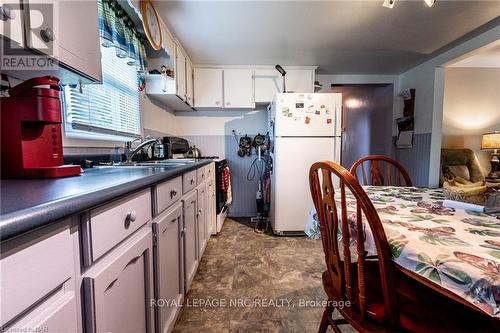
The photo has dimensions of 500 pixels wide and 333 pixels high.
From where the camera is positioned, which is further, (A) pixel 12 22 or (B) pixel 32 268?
(A) pixel 12 22

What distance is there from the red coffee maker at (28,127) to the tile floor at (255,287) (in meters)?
1.11

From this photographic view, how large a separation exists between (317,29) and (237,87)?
128cm

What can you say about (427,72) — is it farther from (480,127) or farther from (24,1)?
(24,1)

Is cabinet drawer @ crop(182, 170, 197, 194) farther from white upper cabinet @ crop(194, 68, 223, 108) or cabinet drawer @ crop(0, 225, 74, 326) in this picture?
white upper cabinet @ crop(194, 68, 223, 108)

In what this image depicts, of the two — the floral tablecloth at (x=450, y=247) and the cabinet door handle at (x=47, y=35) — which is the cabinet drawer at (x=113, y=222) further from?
the floral tablecloth at (x=450, y=247)

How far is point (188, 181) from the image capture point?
5.23 ft

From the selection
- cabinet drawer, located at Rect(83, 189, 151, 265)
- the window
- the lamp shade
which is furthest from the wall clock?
the lamp shade

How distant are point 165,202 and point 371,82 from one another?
378 cm

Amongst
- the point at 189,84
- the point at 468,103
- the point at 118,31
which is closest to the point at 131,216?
the point at 118,31

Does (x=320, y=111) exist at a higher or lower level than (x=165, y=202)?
higher

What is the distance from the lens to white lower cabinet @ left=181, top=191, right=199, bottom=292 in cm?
148

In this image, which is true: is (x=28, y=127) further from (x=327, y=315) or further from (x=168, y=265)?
(x=327, y=315)

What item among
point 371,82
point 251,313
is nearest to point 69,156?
point 251,313

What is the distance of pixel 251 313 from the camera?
4.84 ft
